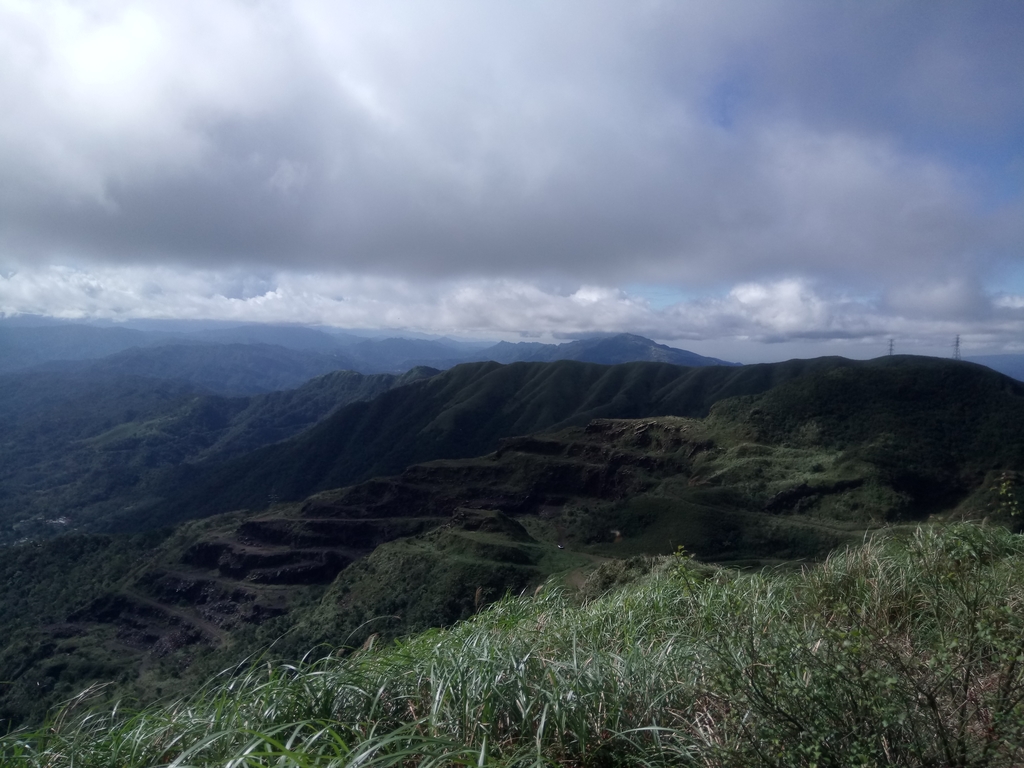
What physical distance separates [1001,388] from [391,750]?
89.9 metres

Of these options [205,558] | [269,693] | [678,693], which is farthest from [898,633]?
[205,558]

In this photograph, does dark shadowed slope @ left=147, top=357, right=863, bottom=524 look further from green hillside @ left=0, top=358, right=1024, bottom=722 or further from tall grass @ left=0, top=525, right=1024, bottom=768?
tall grass @ left=0, top=525, right=1024, bottom=768

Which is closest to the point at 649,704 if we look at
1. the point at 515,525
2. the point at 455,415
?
the point at 515,525

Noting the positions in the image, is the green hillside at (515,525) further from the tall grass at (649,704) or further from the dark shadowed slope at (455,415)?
the dark shadowed slope at (455,415)

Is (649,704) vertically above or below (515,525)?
above

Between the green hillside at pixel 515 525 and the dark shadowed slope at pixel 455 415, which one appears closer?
the green hillside at pixel 515 525

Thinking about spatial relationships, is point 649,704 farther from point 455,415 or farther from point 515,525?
point 455,415

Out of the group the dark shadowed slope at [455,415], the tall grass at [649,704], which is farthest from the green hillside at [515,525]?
the dark shadowed slope at [455,415]

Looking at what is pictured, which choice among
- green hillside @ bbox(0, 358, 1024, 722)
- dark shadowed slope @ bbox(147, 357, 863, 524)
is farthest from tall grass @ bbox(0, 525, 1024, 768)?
dark shadowed slope @ bbox(147, 357, 863, 524)

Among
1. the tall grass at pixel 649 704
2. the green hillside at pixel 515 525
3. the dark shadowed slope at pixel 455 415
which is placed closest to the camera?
the tall grass at pixel 649 704

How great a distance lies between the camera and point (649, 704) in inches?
144

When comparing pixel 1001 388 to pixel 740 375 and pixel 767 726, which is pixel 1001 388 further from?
pixel 767 726

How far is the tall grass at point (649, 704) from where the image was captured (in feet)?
9.49

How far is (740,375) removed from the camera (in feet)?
457
